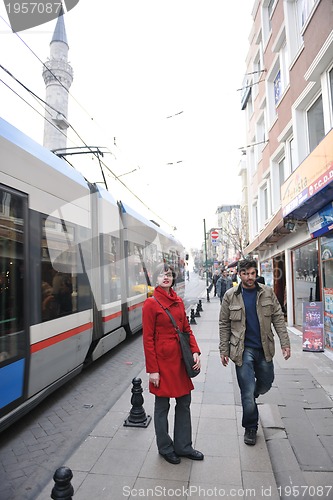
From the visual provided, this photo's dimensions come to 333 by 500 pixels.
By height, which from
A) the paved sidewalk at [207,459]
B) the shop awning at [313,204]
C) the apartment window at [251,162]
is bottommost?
the paved sidewalk at [207,459]

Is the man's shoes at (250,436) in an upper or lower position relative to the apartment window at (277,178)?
lower

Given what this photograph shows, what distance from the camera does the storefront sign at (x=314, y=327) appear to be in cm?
782

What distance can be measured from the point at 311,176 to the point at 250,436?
5575mm

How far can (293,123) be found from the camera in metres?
10.1

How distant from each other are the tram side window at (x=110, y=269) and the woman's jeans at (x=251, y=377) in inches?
146

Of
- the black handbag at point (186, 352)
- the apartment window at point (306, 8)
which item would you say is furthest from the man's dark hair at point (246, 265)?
the apartment window at point (306, 8)

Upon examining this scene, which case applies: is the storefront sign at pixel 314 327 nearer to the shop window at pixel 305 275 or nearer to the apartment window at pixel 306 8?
the shop window at pixel 305 275

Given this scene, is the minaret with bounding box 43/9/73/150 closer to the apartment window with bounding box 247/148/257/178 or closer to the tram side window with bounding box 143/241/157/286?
the apartment window with bounding box 247/148/257/178

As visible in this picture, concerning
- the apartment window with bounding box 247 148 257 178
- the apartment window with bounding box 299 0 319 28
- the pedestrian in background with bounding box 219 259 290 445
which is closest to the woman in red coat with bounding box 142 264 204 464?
the pedestrian in background with bounding box 219 259 290 445

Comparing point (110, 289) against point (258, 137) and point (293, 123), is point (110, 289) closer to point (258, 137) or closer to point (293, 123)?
point (293, 123)

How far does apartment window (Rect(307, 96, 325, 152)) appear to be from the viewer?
898cm

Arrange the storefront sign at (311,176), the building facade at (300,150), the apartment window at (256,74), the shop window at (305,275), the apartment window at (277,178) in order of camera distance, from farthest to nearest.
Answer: the apartment window at (256,74), the apartment window at (277,178), the shop window at (305,275), the building facade at (300,150), the storefront sign at (311,176)

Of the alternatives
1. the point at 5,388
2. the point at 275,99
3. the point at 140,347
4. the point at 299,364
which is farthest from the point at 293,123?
the point at 5,388

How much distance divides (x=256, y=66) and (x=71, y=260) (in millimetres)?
17071
